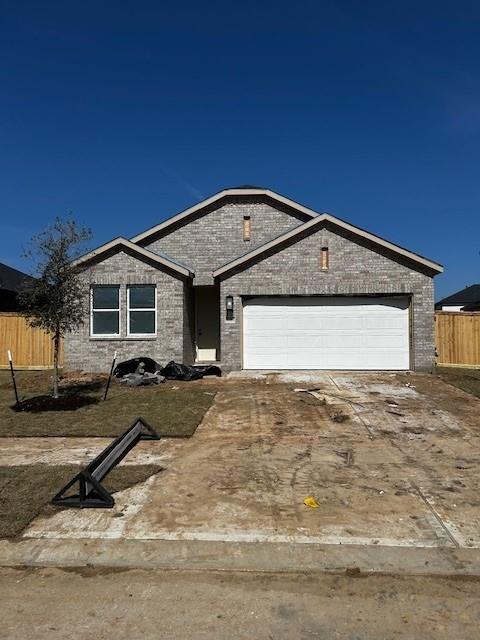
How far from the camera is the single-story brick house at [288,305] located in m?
15.8

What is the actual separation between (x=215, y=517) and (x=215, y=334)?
14309 mm

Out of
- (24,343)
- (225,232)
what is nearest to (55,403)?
(24,343)

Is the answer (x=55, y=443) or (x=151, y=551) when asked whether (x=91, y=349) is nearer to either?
(x=55, y=443)

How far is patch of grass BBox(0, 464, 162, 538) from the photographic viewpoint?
469cm

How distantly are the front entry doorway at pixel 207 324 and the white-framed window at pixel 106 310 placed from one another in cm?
328

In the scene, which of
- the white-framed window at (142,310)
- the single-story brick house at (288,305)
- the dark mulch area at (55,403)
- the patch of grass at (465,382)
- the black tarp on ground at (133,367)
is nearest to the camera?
the dark mulch area at (55,403)

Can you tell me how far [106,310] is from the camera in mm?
16797

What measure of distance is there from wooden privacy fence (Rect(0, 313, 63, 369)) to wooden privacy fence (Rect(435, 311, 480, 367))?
15.0 metres

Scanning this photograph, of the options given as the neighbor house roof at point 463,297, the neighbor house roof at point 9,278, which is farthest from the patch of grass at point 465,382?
the neighbor house roof at point 463,297

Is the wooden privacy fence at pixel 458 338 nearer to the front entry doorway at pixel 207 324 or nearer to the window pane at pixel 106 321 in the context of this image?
the front entry doorway at pixel 207 324

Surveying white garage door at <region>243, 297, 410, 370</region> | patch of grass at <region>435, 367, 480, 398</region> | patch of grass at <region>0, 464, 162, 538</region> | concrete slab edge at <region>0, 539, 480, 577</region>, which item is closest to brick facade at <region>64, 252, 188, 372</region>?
white garage door at <region>243, 297, 410, 370</region>

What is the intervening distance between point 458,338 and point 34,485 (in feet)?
60.3

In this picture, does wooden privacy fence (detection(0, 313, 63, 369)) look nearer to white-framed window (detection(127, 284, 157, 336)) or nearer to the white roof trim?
white-framed window (detection(127, 284, 157, 336))

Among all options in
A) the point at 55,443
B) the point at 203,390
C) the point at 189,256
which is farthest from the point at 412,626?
the point at 189,256
